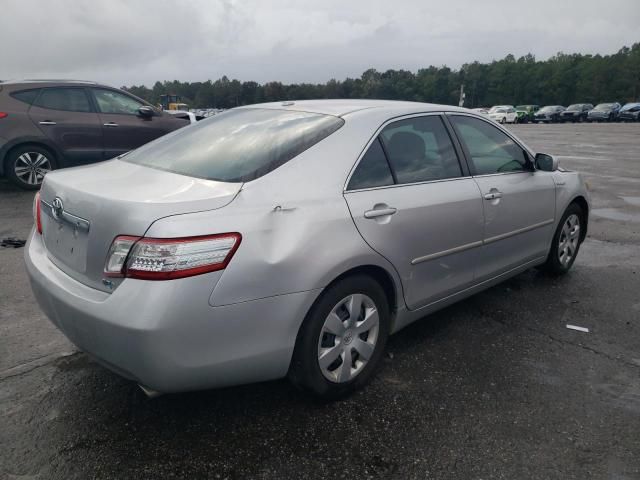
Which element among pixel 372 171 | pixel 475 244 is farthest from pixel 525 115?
pixel 372 171

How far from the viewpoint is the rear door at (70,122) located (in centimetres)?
804

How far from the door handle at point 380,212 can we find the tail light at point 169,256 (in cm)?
79

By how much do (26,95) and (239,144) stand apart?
678cm

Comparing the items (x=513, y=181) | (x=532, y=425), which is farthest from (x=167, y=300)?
(x=513, y=181)

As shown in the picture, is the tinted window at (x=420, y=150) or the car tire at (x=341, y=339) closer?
the car tire at (x=341, y=339)

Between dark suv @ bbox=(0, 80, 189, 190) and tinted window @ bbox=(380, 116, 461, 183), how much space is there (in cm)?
666

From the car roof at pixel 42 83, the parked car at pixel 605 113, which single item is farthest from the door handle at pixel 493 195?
the parked car at pixel 605 113

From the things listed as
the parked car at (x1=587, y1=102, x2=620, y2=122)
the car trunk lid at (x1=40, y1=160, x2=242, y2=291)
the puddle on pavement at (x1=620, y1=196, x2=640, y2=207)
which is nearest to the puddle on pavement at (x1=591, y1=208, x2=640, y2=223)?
the puddle on pavement at (x1=620, y1=196, x2=640, y2=207)

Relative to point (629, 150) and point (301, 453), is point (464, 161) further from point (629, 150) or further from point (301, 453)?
point (629, 150)

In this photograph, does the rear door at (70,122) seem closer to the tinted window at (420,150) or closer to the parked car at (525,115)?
the tinted window at (420,150)

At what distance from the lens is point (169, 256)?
80.4 inches

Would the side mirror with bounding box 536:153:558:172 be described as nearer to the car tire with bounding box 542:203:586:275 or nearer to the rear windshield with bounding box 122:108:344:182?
the car tire with bounding box 542:203:586:275

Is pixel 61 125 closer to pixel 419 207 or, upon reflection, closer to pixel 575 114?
pixel 419 207

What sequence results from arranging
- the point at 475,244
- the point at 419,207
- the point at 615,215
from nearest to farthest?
the point at 419,207 < the point at 475,244 < the point at 615,215
